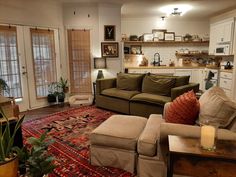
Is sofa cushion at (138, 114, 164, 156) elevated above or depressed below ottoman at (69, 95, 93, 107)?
above

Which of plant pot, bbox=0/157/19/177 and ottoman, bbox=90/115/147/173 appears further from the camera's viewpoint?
ottoman, bbox=90/115/147/173

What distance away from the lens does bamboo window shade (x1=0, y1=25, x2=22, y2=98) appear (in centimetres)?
413

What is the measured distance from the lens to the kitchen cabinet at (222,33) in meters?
5.36

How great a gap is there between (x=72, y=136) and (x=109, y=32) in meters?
3.38

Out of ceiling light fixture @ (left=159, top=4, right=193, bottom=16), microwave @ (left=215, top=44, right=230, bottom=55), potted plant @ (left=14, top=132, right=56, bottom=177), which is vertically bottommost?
potted plant @ (left=14, top=132, right=56, bottom=177)

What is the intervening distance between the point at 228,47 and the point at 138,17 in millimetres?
3183

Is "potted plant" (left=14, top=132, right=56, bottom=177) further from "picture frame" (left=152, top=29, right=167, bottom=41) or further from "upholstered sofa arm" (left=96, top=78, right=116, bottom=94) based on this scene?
"picture frame" (left=152, top=29, right=167, bottom=41)

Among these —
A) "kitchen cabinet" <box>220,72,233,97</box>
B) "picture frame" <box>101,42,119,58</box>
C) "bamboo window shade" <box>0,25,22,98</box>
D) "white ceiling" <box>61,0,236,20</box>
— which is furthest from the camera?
"picture frame" <box>101,42,119,58</box>

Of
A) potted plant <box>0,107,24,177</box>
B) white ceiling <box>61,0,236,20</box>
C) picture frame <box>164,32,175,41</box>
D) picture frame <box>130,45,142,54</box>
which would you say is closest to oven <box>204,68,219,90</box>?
picture frame <box>164,32,175,41</box>

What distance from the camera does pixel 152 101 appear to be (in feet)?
11.7

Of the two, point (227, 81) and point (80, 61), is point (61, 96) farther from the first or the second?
point (227, 81)

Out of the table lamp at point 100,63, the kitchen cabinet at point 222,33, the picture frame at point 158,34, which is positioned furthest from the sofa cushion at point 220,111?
the picture frame at point 158,34

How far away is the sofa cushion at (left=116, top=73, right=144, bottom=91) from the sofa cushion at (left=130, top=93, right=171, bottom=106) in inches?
18.2

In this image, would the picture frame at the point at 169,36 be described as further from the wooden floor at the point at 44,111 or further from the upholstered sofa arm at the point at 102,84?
the wooden floor at the point at 44,111
